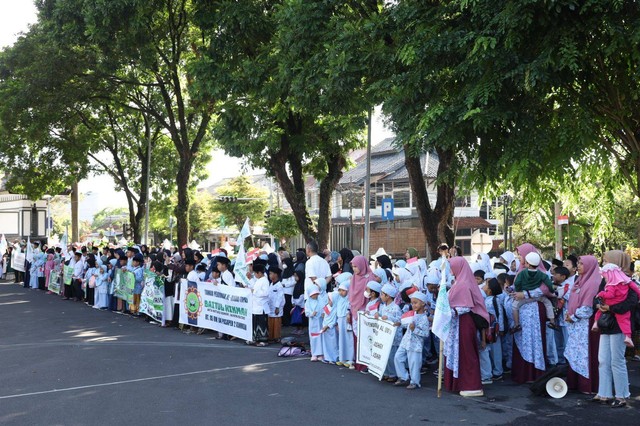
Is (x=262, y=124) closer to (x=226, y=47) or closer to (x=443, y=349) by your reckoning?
(x=226, y=47)

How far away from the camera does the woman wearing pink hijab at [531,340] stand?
32.4 feet

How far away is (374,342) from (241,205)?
50.5 m

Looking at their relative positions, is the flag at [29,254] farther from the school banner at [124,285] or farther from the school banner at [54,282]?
the school banner at [124,285]

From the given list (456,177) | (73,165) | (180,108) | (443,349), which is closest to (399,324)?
Answer: (443,349)

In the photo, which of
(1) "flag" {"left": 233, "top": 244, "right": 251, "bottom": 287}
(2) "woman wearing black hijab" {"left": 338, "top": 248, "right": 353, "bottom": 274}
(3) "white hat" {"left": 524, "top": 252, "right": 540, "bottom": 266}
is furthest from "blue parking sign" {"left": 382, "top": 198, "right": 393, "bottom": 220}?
(3) "white hat" {"left": 524, "top": 252, "right": 540, "bottom": 266}

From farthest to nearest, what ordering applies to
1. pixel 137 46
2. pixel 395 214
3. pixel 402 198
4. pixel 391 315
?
pixel 402 198, pixel 395 214, pixel 137 46, pixel 391 315

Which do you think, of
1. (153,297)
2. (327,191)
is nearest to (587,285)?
(153,297)

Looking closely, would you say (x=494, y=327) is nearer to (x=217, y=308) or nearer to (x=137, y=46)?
(x=217, y=308)

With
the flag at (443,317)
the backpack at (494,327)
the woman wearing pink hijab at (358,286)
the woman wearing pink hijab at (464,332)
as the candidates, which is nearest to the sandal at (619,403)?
the woman wearing pink hijab at (464,332)

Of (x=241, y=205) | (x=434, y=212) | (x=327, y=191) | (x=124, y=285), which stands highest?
(x=241, y=205)

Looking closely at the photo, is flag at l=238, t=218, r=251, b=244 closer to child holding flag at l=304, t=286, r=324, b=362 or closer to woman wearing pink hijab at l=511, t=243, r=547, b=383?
child holding flag at l=304, t=286, r=324, b=362

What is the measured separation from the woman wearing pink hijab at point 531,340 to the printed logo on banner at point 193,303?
720cm

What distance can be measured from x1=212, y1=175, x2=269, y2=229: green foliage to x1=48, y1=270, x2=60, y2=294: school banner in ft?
115

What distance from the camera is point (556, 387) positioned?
29.7 feet
